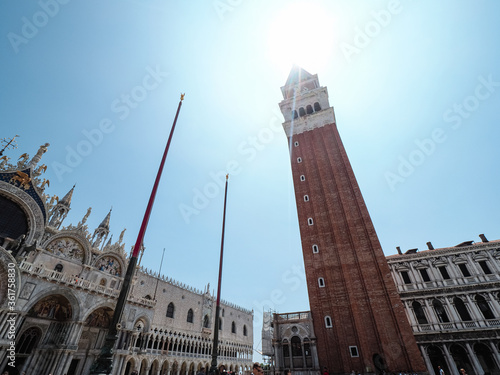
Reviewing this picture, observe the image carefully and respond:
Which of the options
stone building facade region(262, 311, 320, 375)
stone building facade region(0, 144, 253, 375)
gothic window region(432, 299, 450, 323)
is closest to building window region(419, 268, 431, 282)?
gothic window region(432, 299, 450, 323)

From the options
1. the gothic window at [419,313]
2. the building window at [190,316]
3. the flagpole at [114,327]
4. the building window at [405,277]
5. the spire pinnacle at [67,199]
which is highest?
the spire pinnacle at [67,199]

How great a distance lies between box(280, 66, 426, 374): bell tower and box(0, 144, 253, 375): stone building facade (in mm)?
19008

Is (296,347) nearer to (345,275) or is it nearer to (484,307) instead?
(345,275)

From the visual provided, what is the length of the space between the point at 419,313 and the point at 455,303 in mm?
3522

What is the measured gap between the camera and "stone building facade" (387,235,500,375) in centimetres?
2270

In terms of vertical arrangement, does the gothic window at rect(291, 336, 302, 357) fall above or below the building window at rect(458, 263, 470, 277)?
below

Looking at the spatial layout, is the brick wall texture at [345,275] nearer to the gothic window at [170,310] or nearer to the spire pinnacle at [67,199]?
the gothic window at [170,310]

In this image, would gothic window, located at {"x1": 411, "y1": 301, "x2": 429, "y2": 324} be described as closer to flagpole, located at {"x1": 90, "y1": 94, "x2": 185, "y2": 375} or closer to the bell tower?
the bell tower

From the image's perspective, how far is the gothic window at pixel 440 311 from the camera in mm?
24953

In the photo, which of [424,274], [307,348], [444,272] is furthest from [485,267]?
[307,348]

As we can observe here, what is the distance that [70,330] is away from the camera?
783 inches

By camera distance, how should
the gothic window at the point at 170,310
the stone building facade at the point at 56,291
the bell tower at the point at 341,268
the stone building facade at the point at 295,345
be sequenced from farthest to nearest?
the gothic window at the point at 170,310 → the stone building facade at the point at 295,345 → the bell tower at the point at 341,268 → the stone building facade at the point at 56,291

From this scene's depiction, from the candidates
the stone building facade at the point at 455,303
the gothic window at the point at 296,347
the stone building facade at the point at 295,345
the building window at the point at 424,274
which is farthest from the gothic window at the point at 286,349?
the building window at the point at 424,274

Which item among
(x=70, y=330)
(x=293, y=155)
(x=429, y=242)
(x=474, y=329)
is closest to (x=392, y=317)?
(x=474, y=329)
